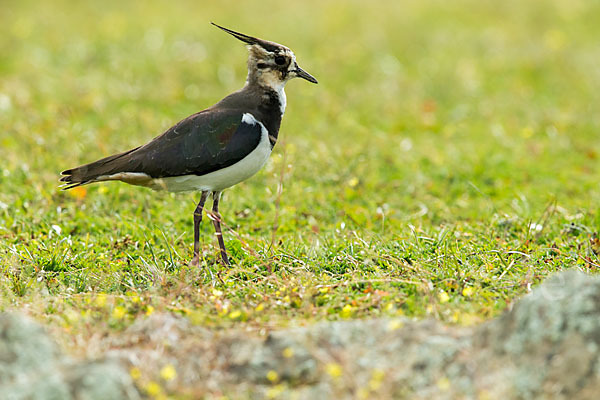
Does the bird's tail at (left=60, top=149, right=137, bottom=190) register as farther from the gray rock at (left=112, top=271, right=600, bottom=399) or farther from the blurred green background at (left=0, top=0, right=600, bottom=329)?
the gray rock at (left=112, top=271, right=600, bottom=399)

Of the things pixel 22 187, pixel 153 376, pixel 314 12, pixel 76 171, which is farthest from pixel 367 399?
pixel 314 12

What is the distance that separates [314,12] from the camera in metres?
14.4

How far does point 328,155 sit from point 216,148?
9.31 feet

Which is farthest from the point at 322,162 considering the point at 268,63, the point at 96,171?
the point at 96,171

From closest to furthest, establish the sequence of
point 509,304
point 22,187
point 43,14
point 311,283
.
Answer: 1. point 509,304
2. point 311,283
3. point 22,187
4. point 43,14

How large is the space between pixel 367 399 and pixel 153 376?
3.15ft

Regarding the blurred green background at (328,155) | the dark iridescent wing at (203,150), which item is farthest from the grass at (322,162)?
the dark iridescent wing at (203,150)

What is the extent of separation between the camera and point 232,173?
547cm

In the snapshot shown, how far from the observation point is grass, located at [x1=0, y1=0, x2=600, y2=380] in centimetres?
472

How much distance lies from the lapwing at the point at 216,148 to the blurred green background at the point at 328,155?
440 mm

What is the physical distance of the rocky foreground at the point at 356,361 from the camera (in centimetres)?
326

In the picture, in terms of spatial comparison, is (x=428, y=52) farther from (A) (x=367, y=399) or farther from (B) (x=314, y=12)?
(A) (x=367, y=399)

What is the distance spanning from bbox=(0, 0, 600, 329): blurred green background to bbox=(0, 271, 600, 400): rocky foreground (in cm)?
54

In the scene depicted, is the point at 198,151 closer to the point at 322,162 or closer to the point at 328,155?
the point at 322,162
